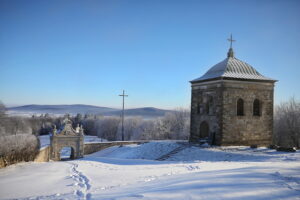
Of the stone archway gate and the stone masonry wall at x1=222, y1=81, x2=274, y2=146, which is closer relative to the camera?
the stone masonry wall at x1=222, y1=81, x2=274, y2=146

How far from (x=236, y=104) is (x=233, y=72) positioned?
104 inches

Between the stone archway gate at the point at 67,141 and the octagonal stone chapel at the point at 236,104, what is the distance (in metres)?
14.2

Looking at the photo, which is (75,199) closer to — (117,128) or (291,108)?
(291,108)

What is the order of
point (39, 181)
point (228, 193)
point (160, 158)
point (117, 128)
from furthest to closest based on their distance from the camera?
point (117, 128) < point (160, 158) < point (39, 181) < point (228, 193)

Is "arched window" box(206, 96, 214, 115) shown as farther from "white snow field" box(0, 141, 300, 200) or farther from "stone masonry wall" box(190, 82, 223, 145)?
"white snow field" box(0, 141, 300, 200)

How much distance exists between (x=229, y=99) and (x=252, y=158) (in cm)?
511

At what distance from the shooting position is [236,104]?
17516 mm

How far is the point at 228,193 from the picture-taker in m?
5.22

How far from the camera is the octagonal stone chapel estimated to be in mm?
17219

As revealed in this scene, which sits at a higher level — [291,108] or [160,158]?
[291,108]

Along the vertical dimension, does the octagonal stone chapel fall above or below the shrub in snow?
above

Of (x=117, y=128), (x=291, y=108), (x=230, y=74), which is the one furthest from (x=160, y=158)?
(x=117, y=128)

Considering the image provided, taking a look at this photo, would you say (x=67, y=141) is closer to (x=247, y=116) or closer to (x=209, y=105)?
(x=209, y=105)

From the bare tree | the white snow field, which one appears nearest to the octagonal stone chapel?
the white snow field
